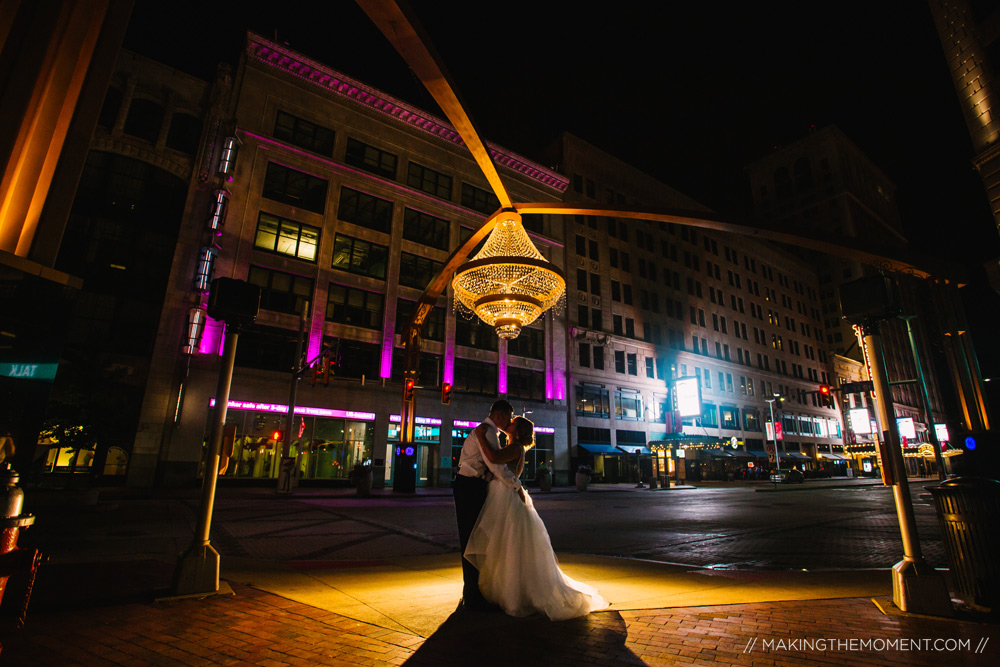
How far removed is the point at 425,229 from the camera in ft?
113

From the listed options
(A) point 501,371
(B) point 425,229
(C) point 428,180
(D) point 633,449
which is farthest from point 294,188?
(D) point 633,449

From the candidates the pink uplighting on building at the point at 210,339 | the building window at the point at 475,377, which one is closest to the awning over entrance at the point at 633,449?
the building window at the point at 475,377

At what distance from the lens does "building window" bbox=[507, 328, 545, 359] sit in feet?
120

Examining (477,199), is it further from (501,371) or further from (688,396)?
(688,396)

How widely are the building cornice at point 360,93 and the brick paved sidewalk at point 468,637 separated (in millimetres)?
27353

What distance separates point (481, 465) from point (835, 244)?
9549 mm

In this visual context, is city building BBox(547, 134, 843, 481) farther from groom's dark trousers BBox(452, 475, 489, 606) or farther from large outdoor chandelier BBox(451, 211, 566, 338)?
groom's dark trousers BBox(452, 475, 489, 606)

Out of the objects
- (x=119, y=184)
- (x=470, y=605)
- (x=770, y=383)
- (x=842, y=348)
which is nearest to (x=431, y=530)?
(x=470, y=605)

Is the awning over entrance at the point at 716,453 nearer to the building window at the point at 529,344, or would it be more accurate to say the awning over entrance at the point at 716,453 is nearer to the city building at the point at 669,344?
the city building at the point at 669,344

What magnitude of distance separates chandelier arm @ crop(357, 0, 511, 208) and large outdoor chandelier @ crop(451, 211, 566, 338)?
2.98 m

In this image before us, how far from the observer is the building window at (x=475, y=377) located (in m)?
33.1

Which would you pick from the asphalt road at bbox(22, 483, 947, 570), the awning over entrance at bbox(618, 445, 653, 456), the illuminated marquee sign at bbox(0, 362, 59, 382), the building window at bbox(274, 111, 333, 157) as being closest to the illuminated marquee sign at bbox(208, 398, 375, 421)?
the asphalt road at bbox(22, 483, 947, 570)

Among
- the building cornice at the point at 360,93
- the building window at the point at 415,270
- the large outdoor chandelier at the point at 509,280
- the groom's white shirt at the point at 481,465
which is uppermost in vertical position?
the building cornice at the point at 360,93

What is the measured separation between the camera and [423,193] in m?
34.1
